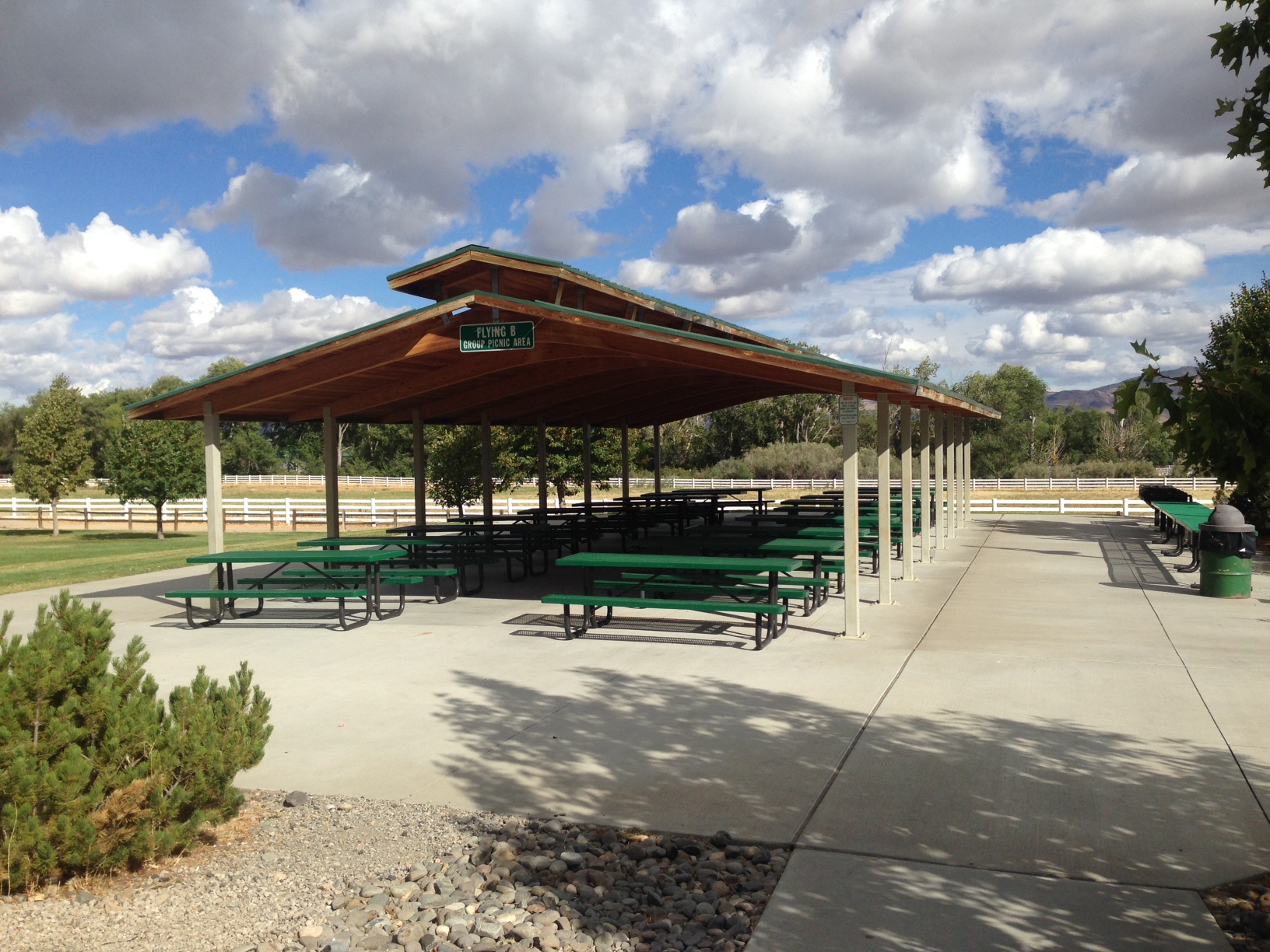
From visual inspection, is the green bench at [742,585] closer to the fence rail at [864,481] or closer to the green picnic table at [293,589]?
the green picnic table at [293,589]

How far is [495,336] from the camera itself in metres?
10.6

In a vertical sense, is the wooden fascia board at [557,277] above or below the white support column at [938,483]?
above

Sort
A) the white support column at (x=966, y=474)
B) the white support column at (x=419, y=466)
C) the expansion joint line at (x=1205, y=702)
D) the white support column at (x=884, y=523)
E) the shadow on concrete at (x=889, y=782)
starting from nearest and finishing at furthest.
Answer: the shadow on concrete at (x=889, y=782) < the expansion joint line at (x=1205, y=702) < the white support column at (x=884, y=523) < the white support column at (x=419, y=466) < the white support column at (x=966, y=474)

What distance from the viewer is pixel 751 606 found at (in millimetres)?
8867

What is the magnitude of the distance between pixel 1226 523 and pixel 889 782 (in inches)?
336

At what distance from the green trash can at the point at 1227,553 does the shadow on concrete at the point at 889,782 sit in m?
6.62

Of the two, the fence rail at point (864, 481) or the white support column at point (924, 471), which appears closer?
the white support column at point (924, 471)

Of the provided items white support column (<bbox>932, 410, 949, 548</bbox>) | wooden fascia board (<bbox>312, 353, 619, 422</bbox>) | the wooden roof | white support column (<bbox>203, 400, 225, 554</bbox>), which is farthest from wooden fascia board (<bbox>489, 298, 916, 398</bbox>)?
white support column (<bbox>932, 410, 949, 548</bbox>)

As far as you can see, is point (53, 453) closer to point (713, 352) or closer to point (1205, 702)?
point (713, 352)

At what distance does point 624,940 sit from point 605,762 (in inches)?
82.5

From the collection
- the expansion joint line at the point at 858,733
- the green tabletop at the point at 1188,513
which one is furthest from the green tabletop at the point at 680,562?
the green tabletop at the point at 1188,513

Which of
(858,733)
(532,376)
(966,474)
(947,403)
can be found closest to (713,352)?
(858,733)

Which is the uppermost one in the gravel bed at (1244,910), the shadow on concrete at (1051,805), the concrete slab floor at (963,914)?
the shadow on concrete at (1051,805)

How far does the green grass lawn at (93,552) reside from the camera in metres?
16.9
